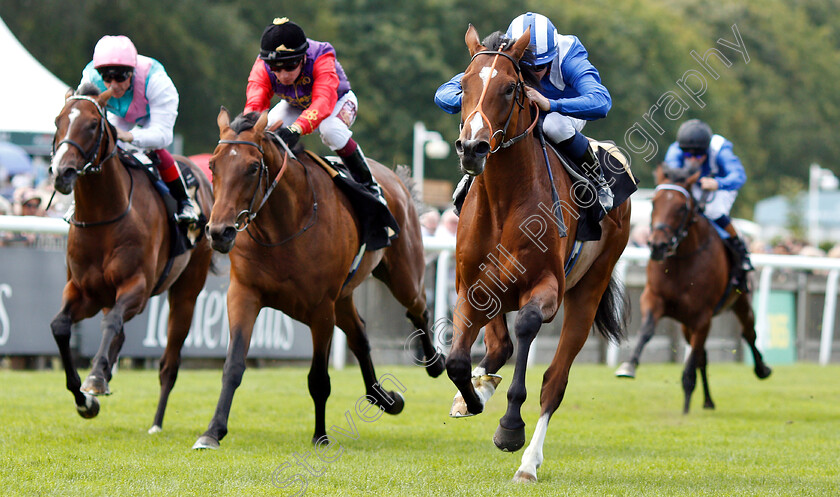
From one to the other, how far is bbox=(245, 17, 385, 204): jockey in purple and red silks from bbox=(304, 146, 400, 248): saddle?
0.29 ft

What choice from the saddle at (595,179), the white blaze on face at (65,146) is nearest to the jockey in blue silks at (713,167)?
the saddle at (595,179)

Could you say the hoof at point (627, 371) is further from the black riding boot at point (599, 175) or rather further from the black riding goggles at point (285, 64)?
the black riding goggles at point (285, 64)

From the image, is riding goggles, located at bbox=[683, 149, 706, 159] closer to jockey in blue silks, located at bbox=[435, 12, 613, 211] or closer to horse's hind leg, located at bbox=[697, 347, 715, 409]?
horse's hind leg, located at bbox=[697, 347, 715, 409]

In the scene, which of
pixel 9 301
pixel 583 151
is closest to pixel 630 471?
pixel 583 151

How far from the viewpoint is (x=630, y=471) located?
18.2 ft

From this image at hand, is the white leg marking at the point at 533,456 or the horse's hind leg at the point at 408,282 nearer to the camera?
the white leg marking at the point at 533,456

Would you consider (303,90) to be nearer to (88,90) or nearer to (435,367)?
(88,90)

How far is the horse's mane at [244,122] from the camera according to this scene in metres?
5.85

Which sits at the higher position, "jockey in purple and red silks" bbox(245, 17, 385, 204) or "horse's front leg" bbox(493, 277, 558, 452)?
"jockey in purple and red silks" bbox(245, 17, 385, 204)

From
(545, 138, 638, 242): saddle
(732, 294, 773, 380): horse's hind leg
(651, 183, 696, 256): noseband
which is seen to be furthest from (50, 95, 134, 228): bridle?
(732, 294, 773, 380): horse's hind leg

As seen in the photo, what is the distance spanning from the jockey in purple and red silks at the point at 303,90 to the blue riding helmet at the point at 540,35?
1.32 meters

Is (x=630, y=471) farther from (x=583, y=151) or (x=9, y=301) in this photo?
Answer: (x=9, y=301)

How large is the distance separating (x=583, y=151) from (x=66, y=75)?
23225mm

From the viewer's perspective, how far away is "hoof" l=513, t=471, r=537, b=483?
500cm
